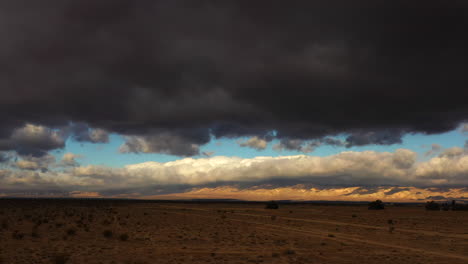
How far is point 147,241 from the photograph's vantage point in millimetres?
27578

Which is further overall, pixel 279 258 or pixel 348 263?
pixel 279 258

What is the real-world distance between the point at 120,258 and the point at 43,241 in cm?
999

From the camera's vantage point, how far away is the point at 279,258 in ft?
67.8

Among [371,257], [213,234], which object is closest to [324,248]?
[371,257]

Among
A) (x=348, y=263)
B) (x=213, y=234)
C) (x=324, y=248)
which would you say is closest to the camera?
(x=348, y=263)

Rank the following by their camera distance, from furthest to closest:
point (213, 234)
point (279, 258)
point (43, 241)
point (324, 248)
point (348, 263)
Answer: point (213, 234) < point (43, 241) < point (324, 248) < point (279, 258) < point (348, 263)

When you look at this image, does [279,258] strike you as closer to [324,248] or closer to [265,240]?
[324,248]

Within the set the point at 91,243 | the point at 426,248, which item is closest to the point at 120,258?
the point at 91,243

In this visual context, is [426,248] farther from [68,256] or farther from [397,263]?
[68,256]

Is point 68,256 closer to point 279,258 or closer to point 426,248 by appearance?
point 279,258

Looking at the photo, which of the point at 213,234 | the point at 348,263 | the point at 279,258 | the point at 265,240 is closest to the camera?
the point at 348,263

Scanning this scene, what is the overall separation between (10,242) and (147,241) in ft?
31.3

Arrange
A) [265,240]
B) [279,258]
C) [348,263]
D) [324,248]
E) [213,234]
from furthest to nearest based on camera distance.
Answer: [213,234]
[265,240]
[324,248]
[279,258]
[348,263]

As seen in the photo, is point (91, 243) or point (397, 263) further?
point (91, 243)
